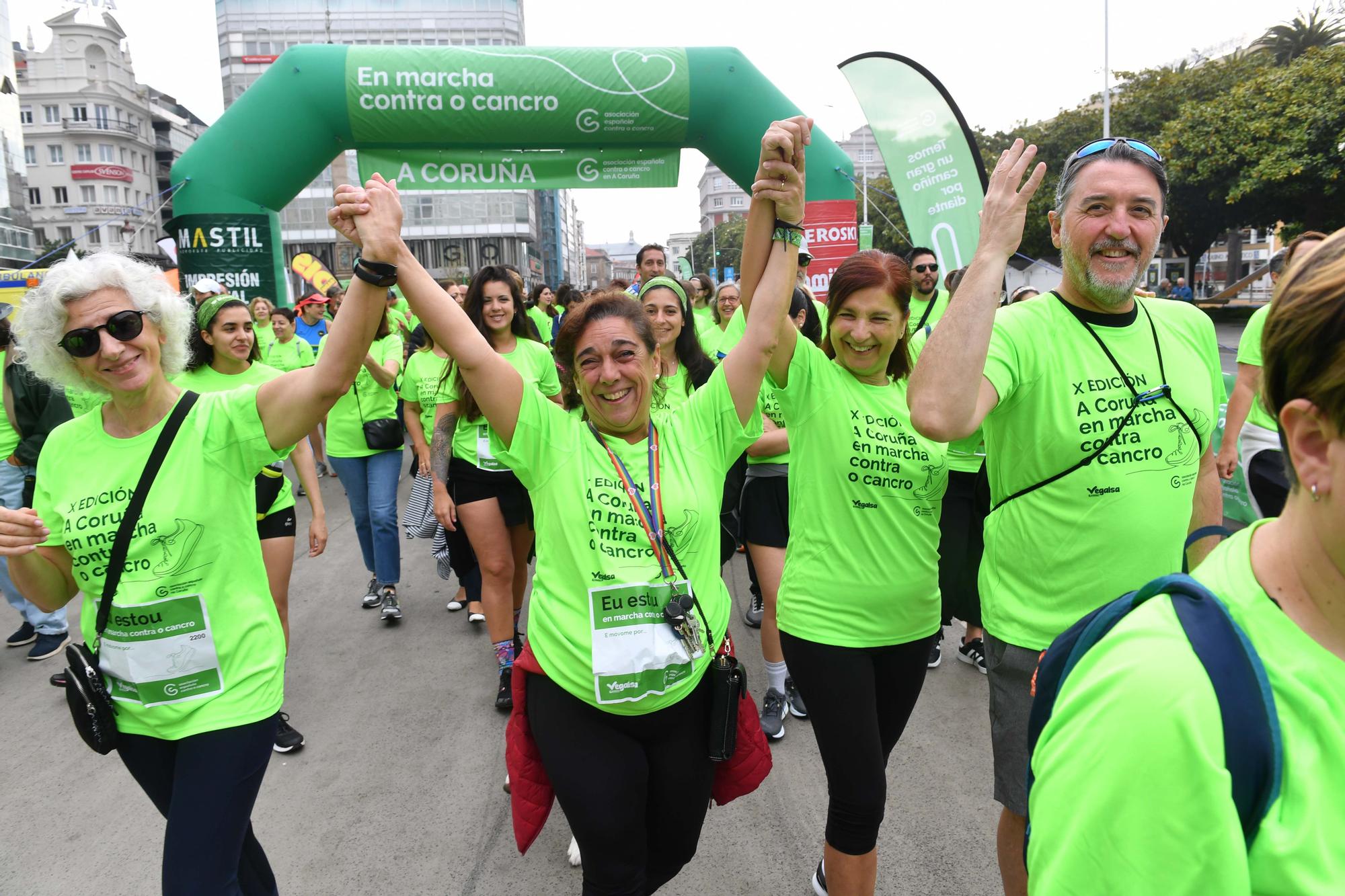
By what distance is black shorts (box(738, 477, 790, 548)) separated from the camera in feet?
13.9

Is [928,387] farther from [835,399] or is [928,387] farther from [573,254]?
[573,254]

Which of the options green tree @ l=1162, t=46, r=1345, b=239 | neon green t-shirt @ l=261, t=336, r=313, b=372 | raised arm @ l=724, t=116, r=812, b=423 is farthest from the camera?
green tree @ l=1162, t=46, r=1345, b=239

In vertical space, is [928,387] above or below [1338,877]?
above

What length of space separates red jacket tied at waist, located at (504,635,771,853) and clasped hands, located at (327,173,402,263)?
3.67ft

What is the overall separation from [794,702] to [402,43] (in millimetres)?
60864

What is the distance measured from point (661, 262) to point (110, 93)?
8437cm

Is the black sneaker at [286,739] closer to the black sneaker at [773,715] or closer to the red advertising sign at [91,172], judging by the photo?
the black sneaker at [773,715]

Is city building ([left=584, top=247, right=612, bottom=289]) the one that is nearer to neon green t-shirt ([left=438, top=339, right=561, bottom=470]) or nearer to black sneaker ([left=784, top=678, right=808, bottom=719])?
neon green t-shirt ([left=438, top=339, right=561, bottom=470])

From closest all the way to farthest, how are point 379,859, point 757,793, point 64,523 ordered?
1. point 64,523
2. point 379,859
3. point 757,793

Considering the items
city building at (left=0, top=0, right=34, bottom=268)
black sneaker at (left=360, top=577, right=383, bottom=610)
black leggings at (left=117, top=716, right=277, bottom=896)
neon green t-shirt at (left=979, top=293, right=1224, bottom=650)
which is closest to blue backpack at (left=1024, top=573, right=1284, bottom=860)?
neon green t-shirt at (left=979, top=293, right=1224, bottom=650)

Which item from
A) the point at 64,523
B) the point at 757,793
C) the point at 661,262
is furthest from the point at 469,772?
the point at 661,262

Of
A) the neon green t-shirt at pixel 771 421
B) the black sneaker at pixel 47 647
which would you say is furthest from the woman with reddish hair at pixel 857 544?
the black sneaker at pixel 47 647

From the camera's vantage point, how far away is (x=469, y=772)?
3.80 metres

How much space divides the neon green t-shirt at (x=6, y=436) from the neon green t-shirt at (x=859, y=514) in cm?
516
